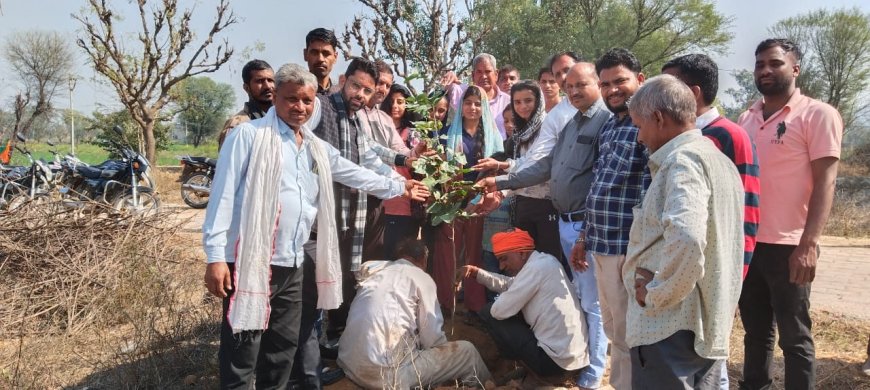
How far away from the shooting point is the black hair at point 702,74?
2744 mm

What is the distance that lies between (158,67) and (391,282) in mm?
15567

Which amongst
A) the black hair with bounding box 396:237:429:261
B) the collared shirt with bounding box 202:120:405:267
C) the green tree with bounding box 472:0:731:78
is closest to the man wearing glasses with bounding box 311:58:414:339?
the black hair with bounding box 396:237:429:261

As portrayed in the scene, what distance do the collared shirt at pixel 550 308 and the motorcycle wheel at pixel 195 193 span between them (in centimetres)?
1079

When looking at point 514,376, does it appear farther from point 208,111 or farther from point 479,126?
point 208,111

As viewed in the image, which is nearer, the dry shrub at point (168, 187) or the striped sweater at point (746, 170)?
the striped sweater at point (746, 170)

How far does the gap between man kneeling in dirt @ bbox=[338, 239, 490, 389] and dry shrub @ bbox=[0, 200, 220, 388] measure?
→ 3.55 feet

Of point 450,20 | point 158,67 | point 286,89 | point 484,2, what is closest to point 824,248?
point 450,20

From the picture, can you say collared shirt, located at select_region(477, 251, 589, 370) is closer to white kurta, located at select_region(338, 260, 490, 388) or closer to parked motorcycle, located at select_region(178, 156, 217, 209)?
white kurta, located at select_region(338, 260, 490, 388)

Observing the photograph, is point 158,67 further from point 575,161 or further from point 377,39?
point 575,161

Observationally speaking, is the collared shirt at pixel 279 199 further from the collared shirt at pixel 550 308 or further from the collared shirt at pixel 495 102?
the collared shirt at pixel 495 102

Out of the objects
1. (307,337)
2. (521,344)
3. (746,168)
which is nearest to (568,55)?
(521,344)

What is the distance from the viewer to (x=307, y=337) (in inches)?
125

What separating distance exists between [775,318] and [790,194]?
730 millimetres

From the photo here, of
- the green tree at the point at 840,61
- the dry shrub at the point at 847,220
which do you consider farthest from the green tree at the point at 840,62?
the dry shrub at the point at 847,220
